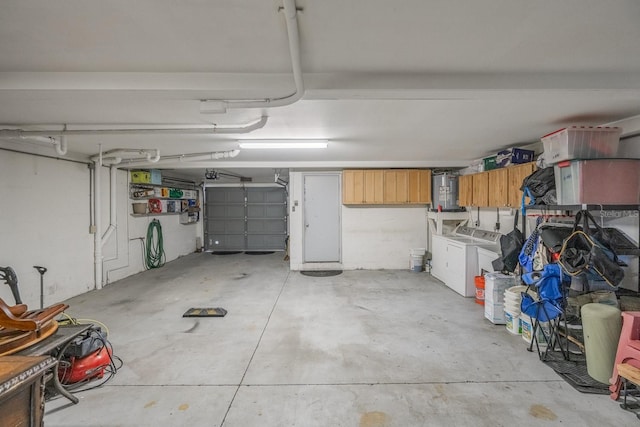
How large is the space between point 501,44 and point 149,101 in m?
2.50

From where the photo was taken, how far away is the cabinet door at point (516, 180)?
363 centimetres

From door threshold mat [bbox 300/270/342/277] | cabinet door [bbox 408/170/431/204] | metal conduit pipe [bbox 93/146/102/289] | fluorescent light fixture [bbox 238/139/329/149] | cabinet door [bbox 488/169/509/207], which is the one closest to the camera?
fluorescent light fixture [bbox 238/139/329/149]

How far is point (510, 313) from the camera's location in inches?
127

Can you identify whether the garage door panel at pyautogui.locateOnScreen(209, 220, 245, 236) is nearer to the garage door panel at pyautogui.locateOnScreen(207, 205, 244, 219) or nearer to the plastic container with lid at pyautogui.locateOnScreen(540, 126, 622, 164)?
the garage door panel at pyautogui.locateOnScreen(207, 205, 244, 219)

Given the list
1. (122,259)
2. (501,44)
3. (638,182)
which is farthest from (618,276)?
(122,259)

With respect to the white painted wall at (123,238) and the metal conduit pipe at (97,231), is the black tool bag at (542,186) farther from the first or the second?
the white painted wall at (123,238)

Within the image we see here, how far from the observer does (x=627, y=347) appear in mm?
2061

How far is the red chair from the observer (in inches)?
79.3

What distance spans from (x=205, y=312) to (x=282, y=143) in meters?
2.51

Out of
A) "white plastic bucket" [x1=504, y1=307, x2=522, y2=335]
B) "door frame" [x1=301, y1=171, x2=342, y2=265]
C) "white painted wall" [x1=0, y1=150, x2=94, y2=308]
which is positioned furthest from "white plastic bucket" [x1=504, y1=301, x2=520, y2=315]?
"white painted wall" [x1=0, y1=150, x2=94, y2=308]

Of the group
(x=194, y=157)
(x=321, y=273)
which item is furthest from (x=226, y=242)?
(x=194, y=157)

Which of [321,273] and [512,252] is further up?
[512,252]

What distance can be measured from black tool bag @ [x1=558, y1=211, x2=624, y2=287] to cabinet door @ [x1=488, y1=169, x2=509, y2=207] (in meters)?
1.44

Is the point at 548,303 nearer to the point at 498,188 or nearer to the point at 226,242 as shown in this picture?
the point at 498,188
